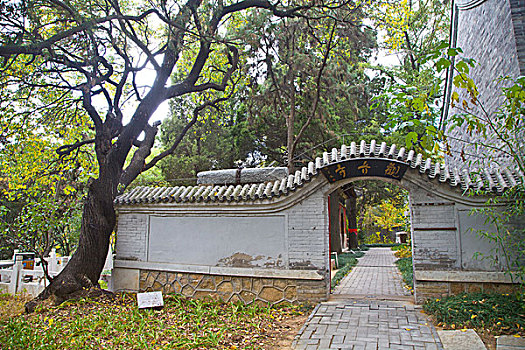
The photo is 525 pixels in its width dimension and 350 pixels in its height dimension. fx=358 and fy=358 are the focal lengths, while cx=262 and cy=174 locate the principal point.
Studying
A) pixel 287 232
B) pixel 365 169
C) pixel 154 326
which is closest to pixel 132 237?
pixel 154 326

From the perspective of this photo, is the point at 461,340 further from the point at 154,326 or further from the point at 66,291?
the point at 66,291

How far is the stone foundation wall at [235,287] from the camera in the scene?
22.2 feet

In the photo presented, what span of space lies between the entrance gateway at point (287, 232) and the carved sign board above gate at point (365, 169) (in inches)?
0.7

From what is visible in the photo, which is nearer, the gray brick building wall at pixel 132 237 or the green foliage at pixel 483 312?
the green foliage at pixel 483 312

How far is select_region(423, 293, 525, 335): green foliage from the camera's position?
480 centimetres

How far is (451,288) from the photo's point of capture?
20.0 feet

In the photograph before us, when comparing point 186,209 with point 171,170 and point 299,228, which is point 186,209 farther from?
point 171,170

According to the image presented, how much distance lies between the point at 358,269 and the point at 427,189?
6.43 metres

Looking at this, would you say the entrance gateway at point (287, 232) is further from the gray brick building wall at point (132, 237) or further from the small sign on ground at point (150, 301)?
the small sign on ground at point (150, 301)

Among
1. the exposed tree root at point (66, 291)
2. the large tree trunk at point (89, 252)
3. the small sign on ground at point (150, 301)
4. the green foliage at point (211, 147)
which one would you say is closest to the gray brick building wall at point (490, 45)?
the small sign on ground at point (150, 301)

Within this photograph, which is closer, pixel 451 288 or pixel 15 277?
pixel 451 288

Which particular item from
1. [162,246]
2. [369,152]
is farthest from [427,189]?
[162,246]

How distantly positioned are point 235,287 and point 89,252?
3.48 meters

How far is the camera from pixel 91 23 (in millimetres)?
6680
